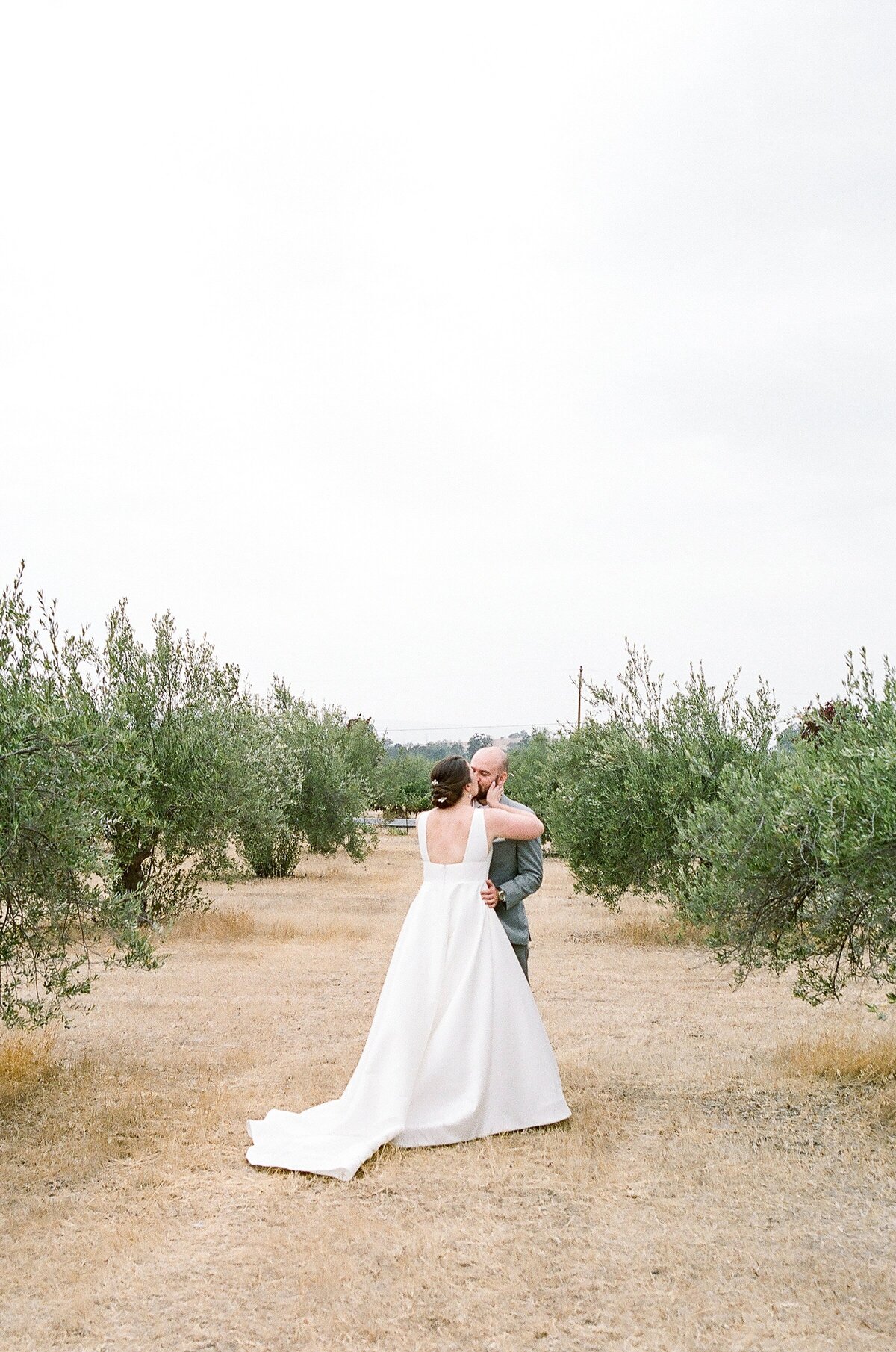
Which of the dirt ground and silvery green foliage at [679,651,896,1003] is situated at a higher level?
silvery green foliage at [679,651,896,1003]

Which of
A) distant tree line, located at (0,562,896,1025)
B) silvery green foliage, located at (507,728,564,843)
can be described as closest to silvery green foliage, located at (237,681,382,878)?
distant tree line, located at (0,562,896,1025)

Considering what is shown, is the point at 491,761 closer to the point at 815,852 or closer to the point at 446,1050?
the point at 446,1050

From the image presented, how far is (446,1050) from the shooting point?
6824 millimetres

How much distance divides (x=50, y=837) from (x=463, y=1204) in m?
3.44

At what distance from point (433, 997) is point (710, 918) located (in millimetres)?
2200

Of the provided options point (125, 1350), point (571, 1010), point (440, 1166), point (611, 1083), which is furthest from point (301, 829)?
point (125, 1350)

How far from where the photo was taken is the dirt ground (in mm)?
4516

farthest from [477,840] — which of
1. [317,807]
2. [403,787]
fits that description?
[403,787]

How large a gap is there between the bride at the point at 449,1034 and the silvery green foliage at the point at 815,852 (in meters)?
1.52

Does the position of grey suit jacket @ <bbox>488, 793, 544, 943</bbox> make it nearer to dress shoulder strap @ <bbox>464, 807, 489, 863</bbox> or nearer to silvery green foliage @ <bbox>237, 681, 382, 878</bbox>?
dress shoulder strap @ <bbox>464, 807, 489, 863</bbox>

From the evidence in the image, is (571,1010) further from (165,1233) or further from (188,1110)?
(165,1233)

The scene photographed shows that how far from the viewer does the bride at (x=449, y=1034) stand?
669 cm

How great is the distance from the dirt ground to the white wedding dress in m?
0.19

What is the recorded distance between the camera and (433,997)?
22.7 ft
